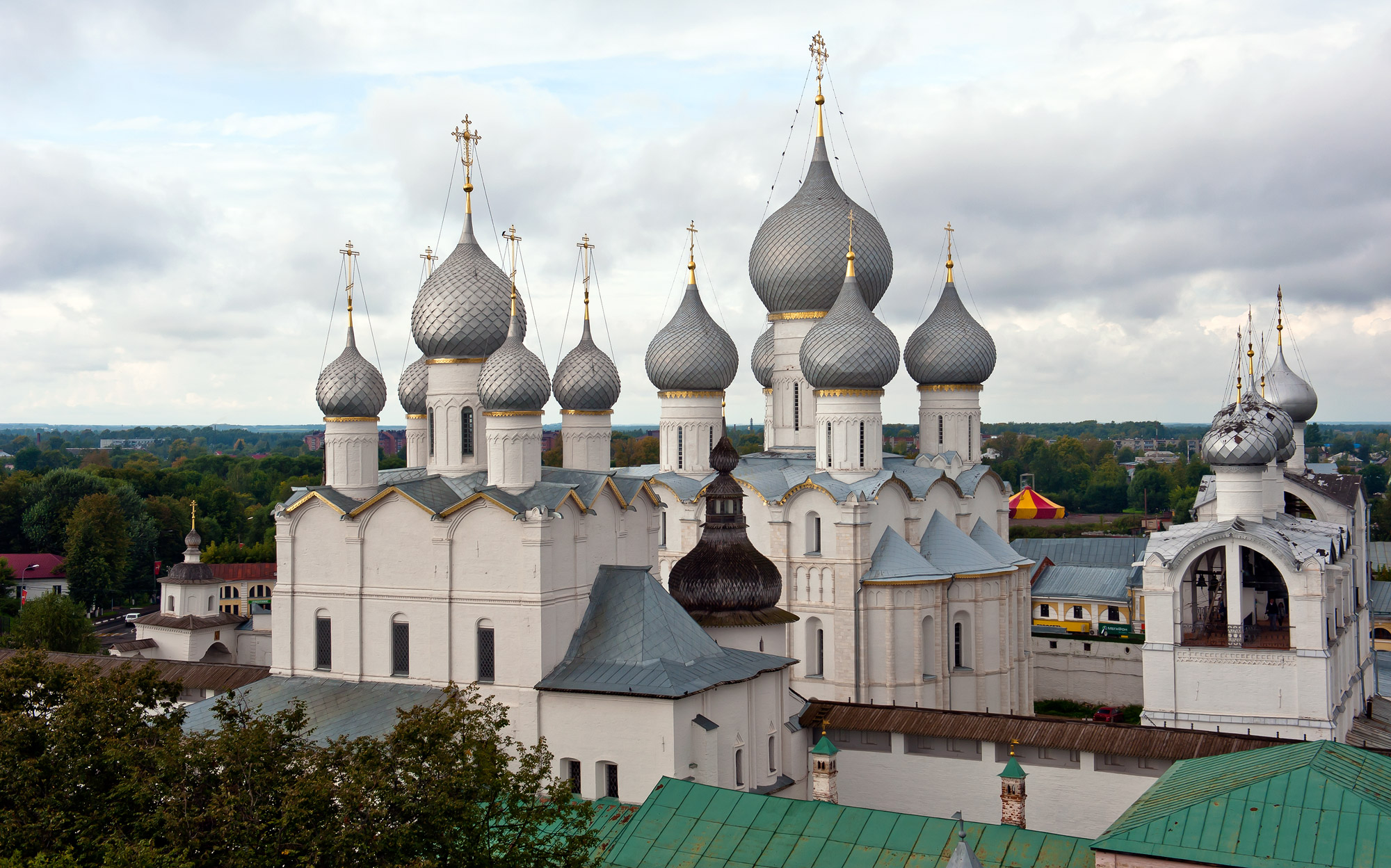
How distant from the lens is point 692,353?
27375 millimetres

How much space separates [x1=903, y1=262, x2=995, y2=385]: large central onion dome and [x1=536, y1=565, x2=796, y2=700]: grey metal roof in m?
11.5

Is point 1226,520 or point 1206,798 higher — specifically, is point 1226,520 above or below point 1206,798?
above

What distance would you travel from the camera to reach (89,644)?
3142cm

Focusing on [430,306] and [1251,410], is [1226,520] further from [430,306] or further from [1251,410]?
[430,306]

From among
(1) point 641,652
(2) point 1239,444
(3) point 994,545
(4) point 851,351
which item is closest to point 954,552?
(3) point 994,545

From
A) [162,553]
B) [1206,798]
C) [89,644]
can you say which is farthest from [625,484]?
[162,553]

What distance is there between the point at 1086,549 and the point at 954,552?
1874 cm

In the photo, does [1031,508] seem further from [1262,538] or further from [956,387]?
[1262,538]

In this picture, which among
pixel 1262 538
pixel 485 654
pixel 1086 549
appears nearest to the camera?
pixel 485 654

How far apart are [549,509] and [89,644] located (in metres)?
19.6

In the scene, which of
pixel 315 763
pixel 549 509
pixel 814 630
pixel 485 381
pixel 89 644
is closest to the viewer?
pixel 315 763

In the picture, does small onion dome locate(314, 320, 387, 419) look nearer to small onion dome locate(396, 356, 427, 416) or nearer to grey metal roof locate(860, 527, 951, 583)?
small onion dome locate(396, 356, 427, 416)

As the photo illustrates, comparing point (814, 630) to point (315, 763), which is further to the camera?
point (814, 630)

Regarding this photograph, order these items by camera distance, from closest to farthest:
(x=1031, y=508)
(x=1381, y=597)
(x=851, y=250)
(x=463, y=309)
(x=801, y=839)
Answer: (x=801, y=839) → (x=463, y=309) → (x=851, y=250) → (x=1381, y=597) → (x=1031, y=508)
